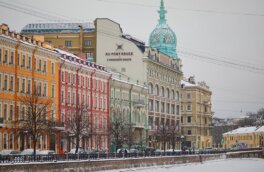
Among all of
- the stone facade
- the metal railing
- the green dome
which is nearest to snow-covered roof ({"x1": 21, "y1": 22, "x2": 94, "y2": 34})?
A: the stone facade

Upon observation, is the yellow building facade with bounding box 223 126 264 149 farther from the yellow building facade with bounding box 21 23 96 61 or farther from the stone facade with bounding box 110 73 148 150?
the yellow building facade with bounding box 21 23 96 61

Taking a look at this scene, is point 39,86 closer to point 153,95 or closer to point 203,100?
point 153,95

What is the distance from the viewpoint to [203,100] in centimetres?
15550

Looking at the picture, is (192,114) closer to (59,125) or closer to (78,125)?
(59,125)

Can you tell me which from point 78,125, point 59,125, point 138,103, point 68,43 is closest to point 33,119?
point 78,125

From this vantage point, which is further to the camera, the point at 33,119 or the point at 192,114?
the point at 192,114

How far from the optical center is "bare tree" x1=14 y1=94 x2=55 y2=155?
62.0 metres

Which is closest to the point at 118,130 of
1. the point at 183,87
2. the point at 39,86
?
the point at 39,86

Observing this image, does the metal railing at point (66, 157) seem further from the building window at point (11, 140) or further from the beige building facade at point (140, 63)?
the beige building facade at point (140, 63)

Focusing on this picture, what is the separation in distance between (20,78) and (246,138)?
12864cm

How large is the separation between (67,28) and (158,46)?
28.5 m

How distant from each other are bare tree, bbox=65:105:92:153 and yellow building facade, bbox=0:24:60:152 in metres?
1.70

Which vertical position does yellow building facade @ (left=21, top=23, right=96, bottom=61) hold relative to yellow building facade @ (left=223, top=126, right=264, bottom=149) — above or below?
above

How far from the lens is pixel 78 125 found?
7444 centimetres
